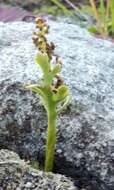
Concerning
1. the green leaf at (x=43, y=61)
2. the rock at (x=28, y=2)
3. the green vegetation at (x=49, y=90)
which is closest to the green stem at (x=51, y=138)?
the green vegetation at (x=49, y=90)

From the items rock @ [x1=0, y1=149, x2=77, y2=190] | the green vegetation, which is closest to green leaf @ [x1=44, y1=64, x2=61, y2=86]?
the green vegetation

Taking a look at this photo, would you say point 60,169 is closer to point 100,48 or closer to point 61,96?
point 61,96

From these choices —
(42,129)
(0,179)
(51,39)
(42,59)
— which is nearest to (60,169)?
(42,129)

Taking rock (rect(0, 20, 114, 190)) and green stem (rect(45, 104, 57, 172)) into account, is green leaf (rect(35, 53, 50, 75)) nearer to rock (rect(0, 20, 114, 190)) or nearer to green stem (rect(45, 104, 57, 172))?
green stem (rect(45, 104, 57, 172))

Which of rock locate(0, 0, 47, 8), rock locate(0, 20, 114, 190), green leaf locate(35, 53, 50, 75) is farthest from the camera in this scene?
rock locate(0, 0, 47, 8)

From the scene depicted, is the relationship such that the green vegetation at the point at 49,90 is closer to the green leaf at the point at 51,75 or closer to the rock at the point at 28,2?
the green leaf at the point at 51,75

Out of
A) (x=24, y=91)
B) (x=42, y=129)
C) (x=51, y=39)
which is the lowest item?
(x=42, y=129)
